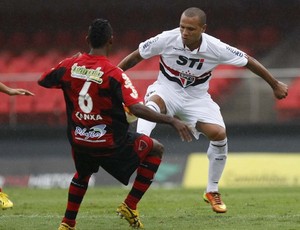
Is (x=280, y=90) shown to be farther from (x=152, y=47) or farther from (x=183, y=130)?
(x=183, y=130)

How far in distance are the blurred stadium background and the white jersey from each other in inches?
321

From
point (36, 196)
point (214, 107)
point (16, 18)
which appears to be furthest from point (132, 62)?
point (16, 18)

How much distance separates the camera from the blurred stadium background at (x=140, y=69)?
2030cm

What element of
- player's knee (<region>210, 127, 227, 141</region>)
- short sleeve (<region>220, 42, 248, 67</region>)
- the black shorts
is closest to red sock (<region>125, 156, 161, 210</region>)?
the black shorts

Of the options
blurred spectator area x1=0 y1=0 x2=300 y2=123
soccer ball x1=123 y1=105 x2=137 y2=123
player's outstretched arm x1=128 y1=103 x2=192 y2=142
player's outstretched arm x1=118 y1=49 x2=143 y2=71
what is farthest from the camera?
blurred spectator area x1=0 y1=0 x2=300 y2=123

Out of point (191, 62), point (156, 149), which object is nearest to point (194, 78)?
point (191, 62)

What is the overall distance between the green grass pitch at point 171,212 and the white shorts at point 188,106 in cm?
113

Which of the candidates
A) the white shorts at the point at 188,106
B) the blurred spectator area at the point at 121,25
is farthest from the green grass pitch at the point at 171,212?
the blurred spectator area at the point at 121,25

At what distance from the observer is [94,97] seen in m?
8.50

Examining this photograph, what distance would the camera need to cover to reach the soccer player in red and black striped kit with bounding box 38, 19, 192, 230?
27.6ft

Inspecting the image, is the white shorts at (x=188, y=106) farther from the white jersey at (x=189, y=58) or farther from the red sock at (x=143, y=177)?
the red sock at (x=143, y=177)

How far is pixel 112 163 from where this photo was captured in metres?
8.84

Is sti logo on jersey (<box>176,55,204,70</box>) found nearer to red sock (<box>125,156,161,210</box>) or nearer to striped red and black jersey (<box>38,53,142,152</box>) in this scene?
red sock (<box>125,156,161,210</box>)

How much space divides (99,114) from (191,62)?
2504mm
